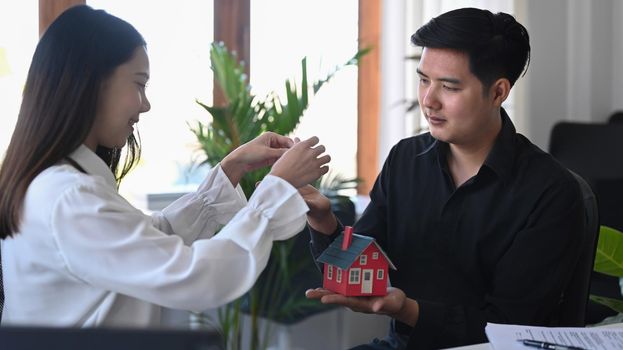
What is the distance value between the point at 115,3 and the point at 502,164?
1.82m

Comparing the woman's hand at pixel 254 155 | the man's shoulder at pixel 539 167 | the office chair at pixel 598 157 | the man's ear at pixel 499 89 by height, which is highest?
the man's ear at pixel 499 89

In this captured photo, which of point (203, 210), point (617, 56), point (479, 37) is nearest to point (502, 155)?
point (479, 37)

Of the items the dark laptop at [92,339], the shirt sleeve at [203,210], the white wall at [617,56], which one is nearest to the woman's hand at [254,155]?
the shirt sleeve at [203,210]

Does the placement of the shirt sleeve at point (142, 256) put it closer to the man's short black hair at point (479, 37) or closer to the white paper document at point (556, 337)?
the white paper document at point (556, 337)

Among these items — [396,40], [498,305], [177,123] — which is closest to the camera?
[498,305]

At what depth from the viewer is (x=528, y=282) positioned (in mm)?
1533

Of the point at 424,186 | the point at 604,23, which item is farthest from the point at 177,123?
the point at 604,23

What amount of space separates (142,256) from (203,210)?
406mm

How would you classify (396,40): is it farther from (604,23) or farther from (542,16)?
(604,23)

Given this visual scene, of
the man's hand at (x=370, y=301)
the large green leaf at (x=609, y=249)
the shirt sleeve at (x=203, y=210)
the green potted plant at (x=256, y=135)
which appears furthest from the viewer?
the green potted plant at (x=256, y=135)

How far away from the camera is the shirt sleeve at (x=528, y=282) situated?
4.99 feet

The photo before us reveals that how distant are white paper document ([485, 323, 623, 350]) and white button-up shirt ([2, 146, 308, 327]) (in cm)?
36

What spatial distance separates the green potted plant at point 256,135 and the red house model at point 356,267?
1.12 metres

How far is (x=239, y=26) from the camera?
331 cm
